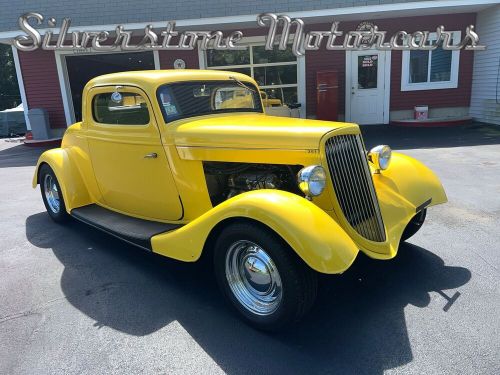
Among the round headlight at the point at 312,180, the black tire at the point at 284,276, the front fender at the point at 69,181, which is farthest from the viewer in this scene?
the front fender at the point at 69,181

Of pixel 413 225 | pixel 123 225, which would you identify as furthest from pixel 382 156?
pixel 123 225

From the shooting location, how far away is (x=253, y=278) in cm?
281

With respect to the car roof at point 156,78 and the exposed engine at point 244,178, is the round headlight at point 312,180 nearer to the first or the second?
the exposed engine at point 244,178

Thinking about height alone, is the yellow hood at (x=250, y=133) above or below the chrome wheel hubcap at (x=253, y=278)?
above

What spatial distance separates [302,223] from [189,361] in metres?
1.10

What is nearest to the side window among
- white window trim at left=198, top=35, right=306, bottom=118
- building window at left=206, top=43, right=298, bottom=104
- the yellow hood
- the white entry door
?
the yellow hood

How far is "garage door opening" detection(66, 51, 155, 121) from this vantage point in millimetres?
13281

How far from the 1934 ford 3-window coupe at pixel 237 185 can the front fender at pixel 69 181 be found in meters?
0.01

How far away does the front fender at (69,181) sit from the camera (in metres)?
4.42

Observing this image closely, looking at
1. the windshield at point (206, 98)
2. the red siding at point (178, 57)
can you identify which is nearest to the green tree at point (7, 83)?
the red siding at point (178, 57)

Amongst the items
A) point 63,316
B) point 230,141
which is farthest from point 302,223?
point 63,316

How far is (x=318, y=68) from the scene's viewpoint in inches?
480

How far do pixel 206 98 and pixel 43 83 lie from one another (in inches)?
444

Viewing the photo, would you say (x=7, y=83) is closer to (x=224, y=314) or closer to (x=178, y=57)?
(x=178, y=57)
